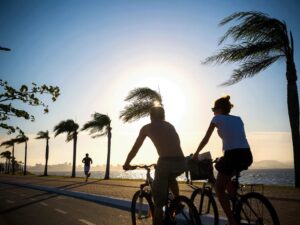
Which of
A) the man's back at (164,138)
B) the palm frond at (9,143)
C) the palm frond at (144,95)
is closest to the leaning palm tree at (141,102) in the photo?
the palm frond at (144,95)

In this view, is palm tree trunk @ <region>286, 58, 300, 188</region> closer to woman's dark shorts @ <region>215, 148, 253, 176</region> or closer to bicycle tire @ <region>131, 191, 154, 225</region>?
bicycle tire @ <region>131, 191, 154, 225</region>

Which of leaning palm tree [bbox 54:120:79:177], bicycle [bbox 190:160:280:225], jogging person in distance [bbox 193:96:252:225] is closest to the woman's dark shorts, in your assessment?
jogging person in distance [bbox 193:96:252:225]

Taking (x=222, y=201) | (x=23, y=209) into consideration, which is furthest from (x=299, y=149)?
(x=222, y=201)

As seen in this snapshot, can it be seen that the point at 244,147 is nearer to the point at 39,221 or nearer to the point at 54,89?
the point at 39,221

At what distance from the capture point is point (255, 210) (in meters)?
4.62

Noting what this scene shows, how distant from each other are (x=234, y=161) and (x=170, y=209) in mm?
1117

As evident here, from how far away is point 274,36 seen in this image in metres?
17.2

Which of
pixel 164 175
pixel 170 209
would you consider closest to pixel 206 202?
pixel 170 209

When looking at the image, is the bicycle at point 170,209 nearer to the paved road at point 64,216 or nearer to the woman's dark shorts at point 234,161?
the woman's dark shorts at point 234,161

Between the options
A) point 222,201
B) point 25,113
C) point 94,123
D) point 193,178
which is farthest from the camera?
point 94,123

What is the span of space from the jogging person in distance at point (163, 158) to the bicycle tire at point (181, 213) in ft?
0.54

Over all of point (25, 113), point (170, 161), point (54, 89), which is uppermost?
point (54, 89)

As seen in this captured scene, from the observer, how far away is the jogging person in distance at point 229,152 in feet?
15.9

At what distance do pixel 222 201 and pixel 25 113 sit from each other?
12.8 meters
